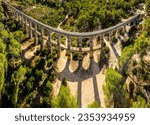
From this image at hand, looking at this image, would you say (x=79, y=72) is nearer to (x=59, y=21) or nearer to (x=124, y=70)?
(x=124, y=70)

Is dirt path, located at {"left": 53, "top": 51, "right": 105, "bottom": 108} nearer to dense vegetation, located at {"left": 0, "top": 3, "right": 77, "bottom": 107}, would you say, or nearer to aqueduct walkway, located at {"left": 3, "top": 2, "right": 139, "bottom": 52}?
dense vegetation, located at {"left": 0, "top": 3, "right": 77, "bottom": 107}

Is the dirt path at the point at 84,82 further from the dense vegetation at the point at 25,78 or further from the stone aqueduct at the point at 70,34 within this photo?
the stone aqueduct at the point at 70,34

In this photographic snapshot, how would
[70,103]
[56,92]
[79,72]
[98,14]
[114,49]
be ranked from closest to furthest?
[70,103], [56,92], [79,72], [114,49], [98,14]

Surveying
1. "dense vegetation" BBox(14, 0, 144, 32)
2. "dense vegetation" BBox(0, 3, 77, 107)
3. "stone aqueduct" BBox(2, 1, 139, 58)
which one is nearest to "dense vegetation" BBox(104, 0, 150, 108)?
"dense vegetation" BBox(0, 3, 77, 107)

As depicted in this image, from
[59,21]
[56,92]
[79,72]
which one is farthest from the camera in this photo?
[59,21]

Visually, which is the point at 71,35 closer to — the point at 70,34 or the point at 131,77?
the point at 70,34

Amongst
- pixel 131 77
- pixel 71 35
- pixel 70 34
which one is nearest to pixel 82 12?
pixel 71 35

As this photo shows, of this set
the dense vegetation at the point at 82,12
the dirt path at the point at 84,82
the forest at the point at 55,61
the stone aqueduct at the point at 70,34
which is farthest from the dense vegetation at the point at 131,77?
the dense vegetation at the point at 82,12

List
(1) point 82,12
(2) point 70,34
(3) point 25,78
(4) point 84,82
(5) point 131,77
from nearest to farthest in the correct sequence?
(3) point 25,78 < (5) point 131,77 < (4) point 84,82 < (2) point 70,34 < (1) point 82,12

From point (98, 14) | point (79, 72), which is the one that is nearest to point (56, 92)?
point (79, 72)
